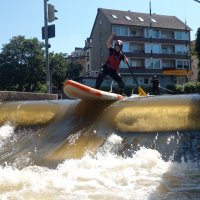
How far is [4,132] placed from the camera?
30.3 ft

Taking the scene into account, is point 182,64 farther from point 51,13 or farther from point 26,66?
point 51,13

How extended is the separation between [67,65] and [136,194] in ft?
190

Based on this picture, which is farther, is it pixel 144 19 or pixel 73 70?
pixel 144 19

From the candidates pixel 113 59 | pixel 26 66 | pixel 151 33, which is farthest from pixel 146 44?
pixel 113 59

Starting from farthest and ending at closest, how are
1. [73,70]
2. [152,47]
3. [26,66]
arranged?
[73,70], [152,47], [26,66]

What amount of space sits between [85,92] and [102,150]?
218 centimetres

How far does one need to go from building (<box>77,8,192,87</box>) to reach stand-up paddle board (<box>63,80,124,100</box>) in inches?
1962

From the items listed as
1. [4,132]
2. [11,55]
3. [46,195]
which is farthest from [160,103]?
[11,55]

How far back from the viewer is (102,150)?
7.14 metres

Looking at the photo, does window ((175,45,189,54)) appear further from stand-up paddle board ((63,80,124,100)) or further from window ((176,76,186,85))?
stand-up paddle board ((63,80,124,100))

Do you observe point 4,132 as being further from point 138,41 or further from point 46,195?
point 138,41

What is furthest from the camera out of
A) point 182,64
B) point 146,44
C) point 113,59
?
point 182,64

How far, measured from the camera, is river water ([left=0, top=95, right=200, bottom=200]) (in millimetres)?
5223

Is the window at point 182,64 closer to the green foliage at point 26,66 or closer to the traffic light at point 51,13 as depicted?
the green foliage at point 26,66
